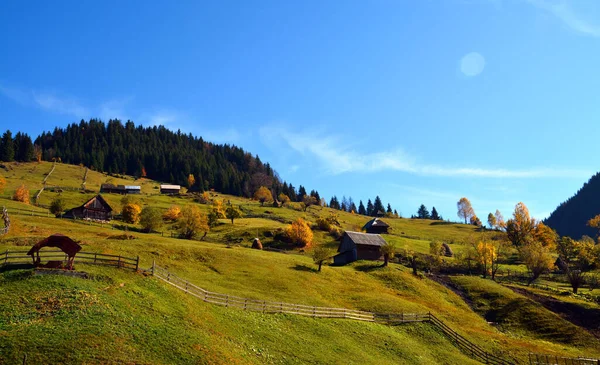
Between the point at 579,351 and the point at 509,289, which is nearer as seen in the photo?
the point at 579,351

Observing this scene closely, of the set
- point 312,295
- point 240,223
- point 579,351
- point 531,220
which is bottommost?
point 579,351

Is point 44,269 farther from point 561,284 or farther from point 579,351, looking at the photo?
point 561,284

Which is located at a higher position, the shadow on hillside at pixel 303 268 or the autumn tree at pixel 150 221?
the autumn tree at pixel 150 221

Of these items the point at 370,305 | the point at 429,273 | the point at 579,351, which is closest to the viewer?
the point at 579,351

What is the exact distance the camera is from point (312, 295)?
50.2 m

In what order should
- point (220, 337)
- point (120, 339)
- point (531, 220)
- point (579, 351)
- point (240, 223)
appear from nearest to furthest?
point (120, 339), point (220, 337), point (579, 351), point (240, 223), point (531, 220)

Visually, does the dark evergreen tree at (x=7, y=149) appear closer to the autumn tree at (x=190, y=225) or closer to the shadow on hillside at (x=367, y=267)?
the autumn tree at (x=190, y=225)

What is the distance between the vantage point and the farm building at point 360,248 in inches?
3100

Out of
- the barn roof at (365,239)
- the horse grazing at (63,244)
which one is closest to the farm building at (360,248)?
the barn roof at (365,239)

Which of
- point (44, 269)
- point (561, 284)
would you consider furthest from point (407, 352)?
point (561, 284)

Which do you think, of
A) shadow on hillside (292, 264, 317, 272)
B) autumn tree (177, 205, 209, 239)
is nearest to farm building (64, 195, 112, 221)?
autumn tree (177, 205, 209, 239)

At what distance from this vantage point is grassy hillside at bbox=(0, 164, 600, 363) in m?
24.9

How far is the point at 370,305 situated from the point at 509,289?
31.8m

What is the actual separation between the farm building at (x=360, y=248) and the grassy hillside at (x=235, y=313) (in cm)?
461
